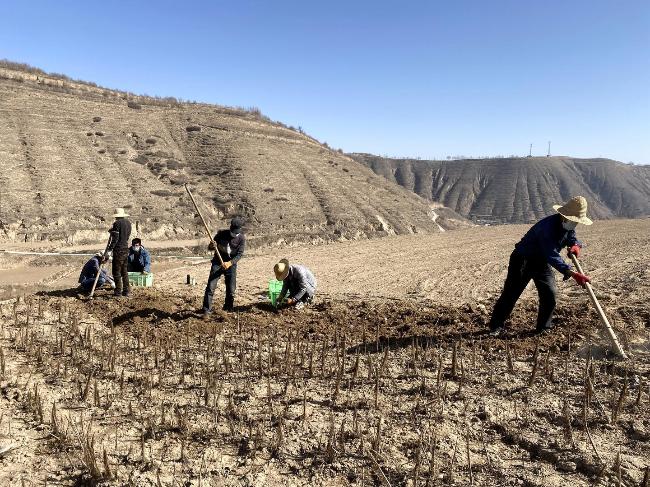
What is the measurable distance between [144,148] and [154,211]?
803cm

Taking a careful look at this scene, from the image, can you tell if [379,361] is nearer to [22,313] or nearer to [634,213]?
[22,313]

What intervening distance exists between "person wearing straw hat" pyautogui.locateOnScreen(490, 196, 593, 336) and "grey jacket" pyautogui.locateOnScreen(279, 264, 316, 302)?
2.93 metres

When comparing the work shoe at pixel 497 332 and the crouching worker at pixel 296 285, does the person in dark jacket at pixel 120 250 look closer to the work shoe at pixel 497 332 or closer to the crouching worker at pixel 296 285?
the crouching worker at pixel 296 285

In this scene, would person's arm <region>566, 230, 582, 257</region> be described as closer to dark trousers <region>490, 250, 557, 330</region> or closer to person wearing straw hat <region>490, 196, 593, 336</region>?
person wearing straw hat <region>490, 196, 593, 336</region>

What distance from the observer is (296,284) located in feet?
24.2

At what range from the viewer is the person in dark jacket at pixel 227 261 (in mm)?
6992

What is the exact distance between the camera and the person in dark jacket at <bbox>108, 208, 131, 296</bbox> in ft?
26.5

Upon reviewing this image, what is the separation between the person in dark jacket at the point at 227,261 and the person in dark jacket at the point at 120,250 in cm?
192

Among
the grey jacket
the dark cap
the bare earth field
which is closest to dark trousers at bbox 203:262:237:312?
the bare earth field

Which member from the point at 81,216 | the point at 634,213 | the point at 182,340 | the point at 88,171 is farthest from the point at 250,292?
the point at 634,213

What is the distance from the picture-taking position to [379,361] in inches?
201

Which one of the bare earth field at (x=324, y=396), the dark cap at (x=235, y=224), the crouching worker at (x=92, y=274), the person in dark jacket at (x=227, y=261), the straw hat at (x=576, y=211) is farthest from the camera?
the crouching worker at (x=92, y=274)

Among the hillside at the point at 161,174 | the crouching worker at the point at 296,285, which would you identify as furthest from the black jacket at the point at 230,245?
the hillside at the point at 161,174

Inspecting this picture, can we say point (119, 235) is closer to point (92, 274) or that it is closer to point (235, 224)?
point (92, 274)
